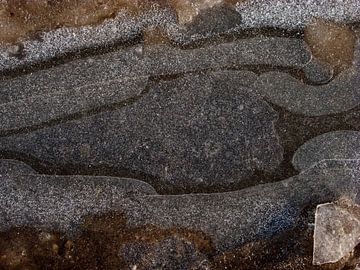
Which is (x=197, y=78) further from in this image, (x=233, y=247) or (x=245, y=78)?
(x=233, y=247)

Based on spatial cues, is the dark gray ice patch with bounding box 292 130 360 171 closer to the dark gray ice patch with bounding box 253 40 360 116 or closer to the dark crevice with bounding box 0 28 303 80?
the dark gray ice patch with bounding box 253 40 360 116

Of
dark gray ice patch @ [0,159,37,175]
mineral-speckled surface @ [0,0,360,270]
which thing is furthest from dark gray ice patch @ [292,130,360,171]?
dark gray ice patch @ [0,159,37,175]

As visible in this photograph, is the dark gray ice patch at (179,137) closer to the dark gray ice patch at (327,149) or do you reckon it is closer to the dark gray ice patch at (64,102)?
the dark gray ice patch at (64,102)

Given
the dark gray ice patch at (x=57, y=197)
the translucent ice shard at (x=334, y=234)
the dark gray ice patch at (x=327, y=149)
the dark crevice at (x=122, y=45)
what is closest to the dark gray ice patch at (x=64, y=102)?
the dark crevice at (x=122, y=45)

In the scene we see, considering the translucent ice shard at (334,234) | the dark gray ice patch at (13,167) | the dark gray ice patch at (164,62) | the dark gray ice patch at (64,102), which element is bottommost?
the translucent ice shard at (334,234)

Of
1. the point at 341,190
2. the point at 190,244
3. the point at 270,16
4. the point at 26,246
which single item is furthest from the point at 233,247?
the point at 270,16

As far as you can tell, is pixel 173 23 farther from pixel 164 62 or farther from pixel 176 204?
pixel 176 204

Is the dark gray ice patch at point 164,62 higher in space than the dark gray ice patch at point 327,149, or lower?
higher
